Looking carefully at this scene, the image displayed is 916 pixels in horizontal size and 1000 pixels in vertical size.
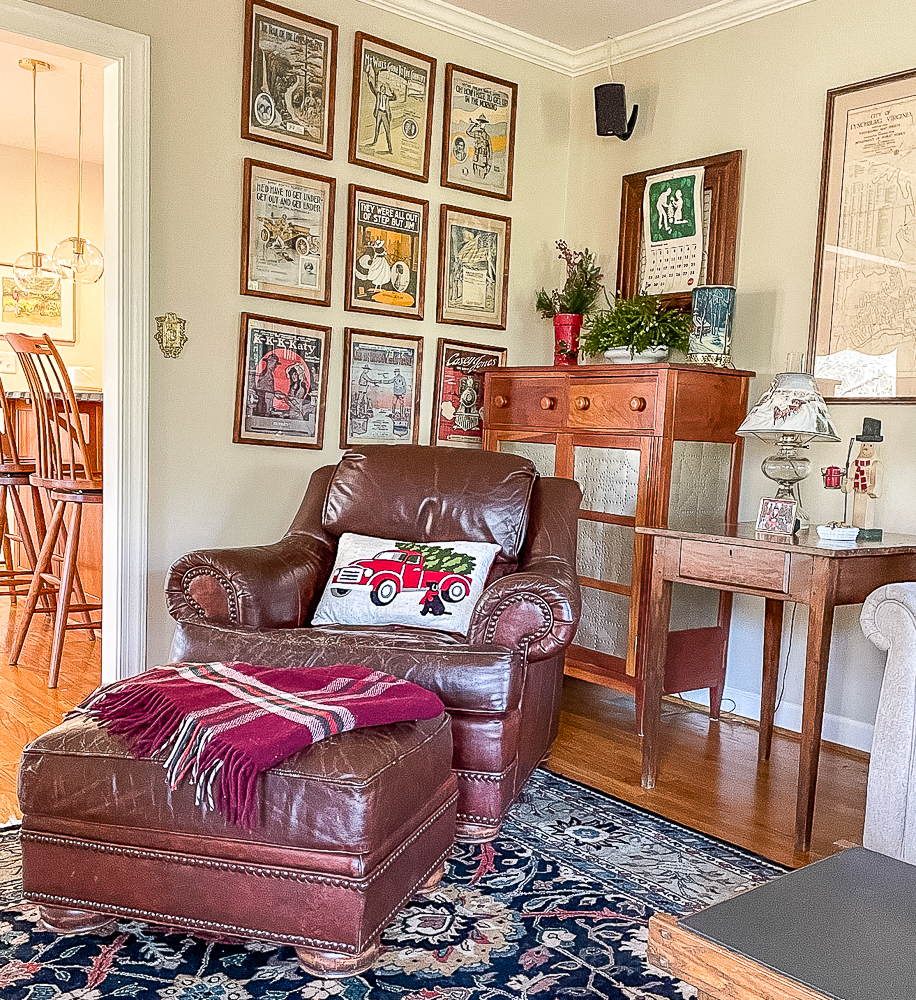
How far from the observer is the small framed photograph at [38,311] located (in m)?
6.25

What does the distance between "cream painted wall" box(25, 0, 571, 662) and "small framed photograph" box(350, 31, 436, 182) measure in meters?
0.04

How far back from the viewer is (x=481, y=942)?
1882 mm

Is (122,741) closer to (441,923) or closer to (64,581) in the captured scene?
(441,923)

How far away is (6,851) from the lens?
7.25ft

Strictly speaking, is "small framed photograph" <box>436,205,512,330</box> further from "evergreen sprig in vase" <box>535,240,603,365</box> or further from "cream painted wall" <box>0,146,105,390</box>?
"cream painted wall" <box>0,146,105,390</box>

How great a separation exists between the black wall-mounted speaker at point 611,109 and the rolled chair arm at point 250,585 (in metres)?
2.21

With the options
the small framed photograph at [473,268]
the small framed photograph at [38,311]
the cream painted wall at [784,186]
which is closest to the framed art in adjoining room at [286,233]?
the small framed photograph at [473,268]

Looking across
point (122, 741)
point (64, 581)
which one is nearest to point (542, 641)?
point (122, 741)

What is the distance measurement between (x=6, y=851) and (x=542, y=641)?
1.35 metres

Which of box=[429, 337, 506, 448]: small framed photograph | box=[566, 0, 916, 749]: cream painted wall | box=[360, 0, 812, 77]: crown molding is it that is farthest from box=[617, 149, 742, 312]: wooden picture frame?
box=[429, 337, 506, 448]: small framed photograph

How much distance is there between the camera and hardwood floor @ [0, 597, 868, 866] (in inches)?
100

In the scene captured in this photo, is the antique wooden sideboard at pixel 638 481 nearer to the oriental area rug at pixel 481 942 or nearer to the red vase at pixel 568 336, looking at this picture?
the red vase at pixel 568 336

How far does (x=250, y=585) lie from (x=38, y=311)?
4698 mm

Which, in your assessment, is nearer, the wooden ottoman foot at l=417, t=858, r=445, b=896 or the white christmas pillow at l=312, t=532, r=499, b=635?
the wooden ottoman foot at l=417, t=858, r=445, b=896
